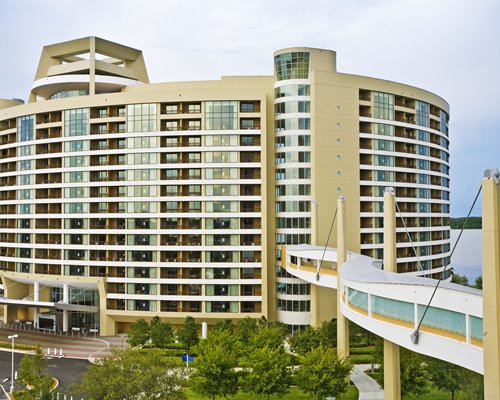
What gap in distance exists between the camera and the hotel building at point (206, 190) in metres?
54.9

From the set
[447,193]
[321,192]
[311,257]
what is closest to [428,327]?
[311,257]

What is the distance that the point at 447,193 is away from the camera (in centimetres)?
7106

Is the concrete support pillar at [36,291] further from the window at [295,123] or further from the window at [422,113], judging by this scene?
the window at [422,113]

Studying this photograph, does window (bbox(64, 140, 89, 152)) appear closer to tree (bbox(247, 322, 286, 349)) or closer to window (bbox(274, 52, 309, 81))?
window (bbox(274, 52, 309, 81))

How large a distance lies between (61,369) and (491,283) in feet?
122

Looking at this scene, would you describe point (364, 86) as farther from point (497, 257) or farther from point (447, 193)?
point (497, 257)

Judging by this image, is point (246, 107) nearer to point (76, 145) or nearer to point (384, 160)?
point (384, 160)

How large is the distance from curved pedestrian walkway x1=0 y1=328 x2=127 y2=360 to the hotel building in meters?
2.61

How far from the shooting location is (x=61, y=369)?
1645 inches

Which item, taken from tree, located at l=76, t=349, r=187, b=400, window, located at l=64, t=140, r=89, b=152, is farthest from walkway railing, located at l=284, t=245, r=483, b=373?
window, located at l=64, t=140, r=89, b=152

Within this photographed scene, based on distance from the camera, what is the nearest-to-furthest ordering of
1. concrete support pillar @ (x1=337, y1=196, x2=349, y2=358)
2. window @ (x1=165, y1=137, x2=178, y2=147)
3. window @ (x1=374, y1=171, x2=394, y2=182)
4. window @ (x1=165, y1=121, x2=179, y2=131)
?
1. concrete support pillar @ (x1=337, y1=196, x2=349, y2=358)
2. window @ (x1=165, y1=137, x2=178, y2=147)
3. window @ (x1=165, y1=121, x2=179, y2=131)
4. window @ (x1=374, y1=171, x2=394, y2=182)

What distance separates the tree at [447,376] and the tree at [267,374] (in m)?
9.35

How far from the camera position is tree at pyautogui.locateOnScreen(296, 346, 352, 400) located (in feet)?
94.5

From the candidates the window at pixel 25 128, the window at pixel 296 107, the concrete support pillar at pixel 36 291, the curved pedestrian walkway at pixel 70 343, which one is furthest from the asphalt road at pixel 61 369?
the window at pixel 296 107
